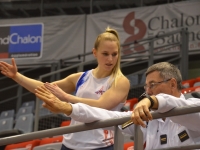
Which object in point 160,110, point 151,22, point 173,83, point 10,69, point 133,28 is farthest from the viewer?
point 133,28

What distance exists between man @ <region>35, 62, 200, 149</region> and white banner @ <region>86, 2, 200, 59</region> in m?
6.35

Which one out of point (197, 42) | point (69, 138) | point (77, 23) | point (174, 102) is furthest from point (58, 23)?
point (174, 102)

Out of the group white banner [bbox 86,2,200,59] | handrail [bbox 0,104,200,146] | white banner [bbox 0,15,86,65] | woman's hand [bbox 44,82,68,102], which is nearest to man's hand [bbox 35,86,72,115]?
handrail [bbox 0,104,200,146]

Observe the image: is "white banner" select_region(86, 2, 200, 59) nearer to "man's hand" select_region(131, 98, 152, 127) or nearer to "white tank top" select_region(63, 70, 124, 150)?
"white tank top" select_region(63, 70, 124, 150)

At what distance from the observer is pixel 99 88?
296cm

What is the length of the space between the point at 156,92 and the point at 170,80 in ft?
0.30

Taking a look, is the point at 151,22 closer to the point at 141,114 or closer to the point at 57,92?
the point at 57,92

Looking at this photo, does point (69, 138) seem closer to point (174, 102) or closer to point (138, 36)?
point (174, 102)

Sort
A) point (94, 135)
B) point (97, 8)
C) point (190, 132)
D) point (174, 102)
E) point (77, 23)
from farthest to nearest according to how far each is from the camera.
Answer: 1. point (97, 8)
2. point (77, 23)
3. point (94, 135)
4. point (190, 132)
5. point (174, 102)

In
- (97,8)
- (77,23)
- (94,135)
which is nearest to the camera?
(94,135)

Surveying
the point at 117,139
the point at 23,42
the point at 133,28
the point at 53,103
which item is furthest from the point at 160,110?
the point at 23,42

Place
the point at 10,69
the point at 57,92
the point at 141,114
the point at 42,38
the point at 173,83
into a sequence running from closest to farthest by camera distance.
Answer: the point at 141,114 < the point at 173,83 < the point at 57,92 < the point at 10,69 < the point at 42,38

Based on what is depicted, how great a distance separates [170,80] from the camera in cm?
251

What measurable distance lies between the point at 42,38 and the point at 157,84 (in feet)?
25.5
